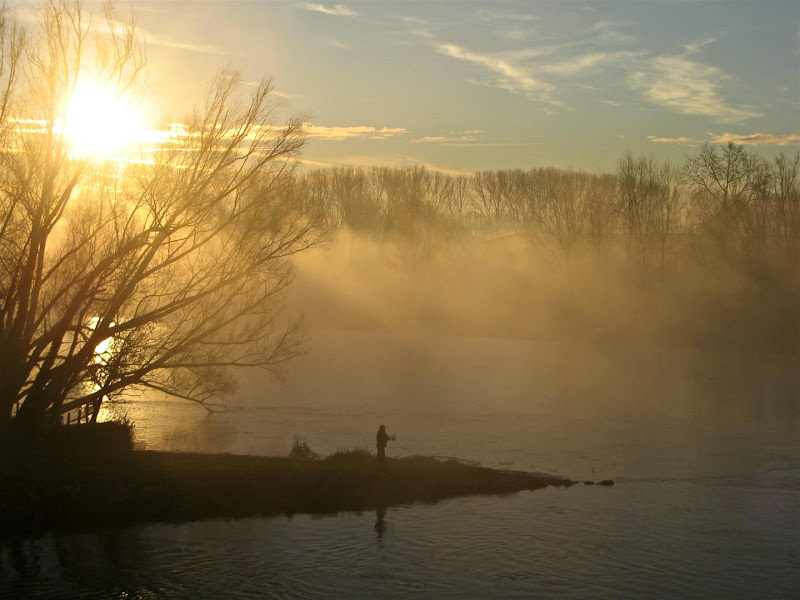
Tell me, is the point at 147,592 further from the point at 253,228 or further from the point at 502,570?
the point at 253,228

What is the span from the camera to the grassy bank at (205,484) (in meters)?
16.6

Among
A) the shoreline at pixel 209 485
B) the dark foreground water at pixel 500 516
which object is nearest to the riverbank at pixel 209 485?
the shoreline at pixel 209 485

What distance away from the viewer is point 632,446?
26.8 metres

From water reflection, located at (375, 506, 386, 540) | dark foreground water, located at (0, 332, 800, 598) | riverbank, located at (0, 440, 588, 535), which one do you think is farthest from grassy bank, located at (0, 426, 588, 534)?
dark foreground water, located at (0, 332, 800, 598)

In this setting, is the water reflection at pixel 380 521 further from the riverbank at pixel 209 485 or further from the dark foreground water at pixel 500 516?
the riverbank at pixel 209 485

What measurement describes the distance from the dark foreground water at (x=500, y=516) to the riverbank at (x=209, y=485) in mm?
481

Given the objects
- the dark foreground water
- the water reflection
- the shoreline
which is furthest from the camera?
A: the water reflection

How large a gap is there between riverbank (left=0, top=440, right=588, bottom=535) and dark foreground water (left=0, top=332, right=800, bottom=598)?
1.58ft

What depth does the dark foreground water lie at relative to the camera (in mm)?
14938

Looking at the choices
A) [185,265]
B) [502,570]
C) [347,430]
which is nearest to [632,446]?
[347,430]

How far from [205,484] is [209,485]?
8 cm

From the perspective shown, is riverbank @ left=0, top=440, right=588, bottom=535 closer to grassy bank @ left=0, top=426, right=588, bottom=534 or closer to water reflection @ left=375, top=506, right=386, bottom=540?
grassy bank @ left=0, top=426, right=588, bottom=534

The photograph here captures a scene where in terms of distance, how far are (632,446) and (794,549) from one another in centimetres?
958

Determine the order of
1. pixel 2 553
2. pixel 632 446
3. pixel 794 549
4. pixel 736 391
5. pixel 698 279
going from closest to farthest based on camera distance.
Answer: pixel 2 553
pixel 794 549
pixel 632 446
pixel 736 391
pixel 698 279
